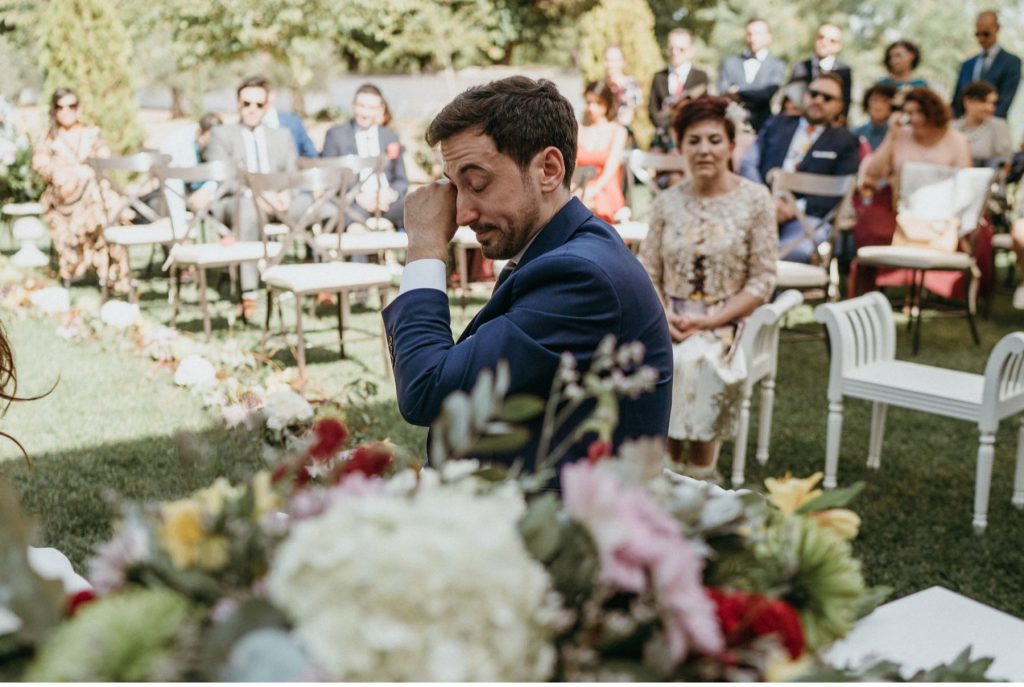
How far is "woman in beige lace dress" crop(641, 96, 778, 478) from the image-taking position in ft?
15.1

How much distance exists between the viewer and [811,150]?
798 cm

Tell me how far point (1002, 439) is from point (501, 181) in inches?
174

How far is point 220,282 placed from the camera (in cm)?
975

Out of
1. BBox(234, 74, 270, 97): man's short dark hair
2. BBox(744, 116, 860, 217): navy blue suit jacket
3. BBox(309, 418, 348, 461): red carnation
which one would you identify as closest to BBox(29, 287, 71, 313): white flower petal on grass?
BBox(234, 74, 270, 97): man's short dark hair

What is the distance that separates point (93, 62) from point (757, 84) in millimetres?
7884

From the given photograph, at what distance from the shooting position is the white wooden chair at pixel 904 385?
4285 millimetres

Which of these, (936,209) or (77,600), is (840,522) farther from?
(936,209)

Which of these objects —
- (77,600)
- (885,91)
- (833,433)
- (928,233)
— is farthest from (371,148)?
(77,600)

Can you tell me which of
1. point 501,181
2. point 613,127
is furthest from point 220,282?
point 501,181

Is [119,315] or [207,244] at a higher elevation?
[207,244]

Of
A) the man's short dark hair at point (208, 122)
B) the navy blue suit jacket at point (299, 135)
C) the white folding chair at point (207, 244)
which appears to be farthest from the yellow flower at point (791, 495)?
the man's short dark hair at point (208, 122)

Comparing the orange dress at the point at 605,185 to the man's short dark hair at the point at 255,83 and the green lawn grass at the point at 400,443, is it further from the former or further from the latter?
the man's short dark hair at the point at 255,83

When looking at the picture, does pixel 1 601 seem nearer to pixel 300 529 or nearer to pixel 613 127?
pixel 300 529

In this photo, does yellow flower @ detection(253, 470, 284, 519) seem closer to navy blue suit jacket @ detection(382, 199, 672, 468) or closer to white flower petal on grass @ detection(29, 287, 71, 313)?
navy blue suit jacket @ detection(382, 199, 672, 468)
